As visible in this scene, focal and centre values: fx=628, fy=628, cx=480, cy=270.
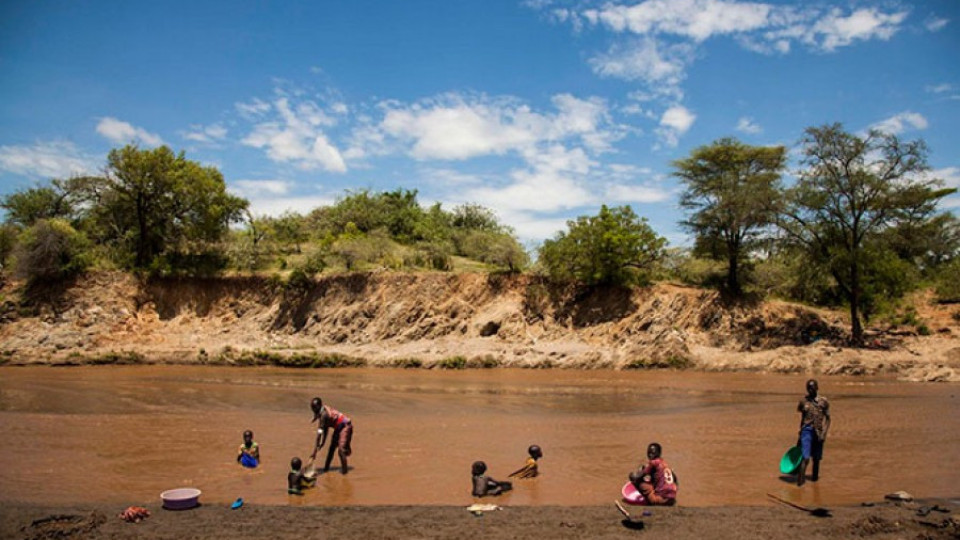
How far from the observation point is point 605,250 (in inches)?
1114

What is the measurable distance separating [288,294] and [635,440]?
23.0m

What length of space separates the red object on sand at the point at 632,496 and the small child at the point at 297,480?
4.77m

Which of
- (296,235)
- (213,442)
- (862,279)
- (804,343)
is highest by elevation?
(296,235)

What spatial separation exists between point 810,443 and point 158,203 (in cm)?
3212

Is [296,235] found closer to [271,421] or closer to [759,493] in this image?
[271,421]

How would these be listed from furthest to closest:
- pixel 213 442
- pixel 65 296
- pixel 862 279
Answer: pixel 65 296 → pixel 862 279 → pixel 213 442

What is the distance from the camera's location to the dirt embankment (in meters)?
24.9

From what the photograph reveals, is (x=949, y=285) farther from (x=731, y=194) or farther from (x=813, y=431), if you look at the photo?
(x=813, y=431)

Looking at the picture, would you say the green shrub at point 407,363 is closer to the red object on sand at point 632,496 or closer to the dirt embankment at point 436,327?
the dirt embankment at point 436,327

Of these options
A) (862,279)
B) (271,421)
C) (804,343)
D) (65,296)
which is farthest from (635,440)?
(65,296)

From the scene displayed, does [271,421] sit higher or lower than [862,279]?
lower

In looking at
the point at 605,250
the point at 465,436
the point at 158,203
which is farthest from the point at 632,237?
the point at 158,203

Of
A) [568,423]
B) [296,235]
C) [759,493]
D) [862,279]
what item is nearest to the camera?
[759,493]

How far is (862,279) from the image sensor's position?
83.6 feet
